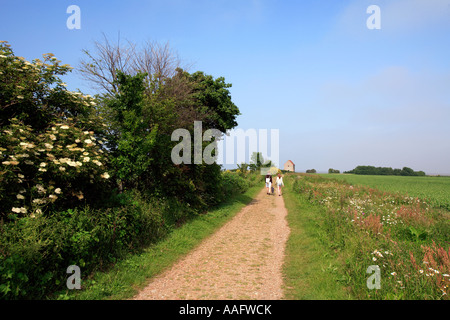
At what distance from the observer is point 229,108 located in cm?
2262

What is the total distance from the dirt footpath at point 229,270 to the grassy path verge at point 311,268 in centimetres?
30

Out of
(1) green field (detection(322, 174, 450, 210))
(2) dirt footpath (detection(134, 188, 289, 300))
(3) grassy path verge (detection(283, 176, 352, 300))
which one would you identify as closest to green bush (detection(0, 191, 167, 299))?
(2) dirt footpath (detection(134, 188, 289, 300))

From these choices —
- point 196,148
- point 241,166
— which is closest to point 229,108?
point 196,148

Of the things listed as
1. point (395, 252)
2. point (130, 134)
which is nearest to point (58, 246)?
point (130, 134)

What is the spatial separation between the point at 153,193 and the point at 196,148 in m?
3.73

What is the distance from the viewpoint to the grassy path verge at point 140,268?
5281mm

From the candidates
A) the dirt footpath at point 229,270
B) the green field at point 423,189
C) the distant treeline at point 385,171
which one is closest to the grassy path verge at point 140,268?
the dirt footpath at point 229,270

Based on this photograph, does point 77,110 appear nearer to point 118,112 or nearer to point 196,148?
point 118,112

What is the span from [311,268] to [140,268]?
4766 mm

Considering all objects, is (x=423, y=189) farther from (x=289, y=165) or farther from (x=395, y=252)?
(x=289, y=165)

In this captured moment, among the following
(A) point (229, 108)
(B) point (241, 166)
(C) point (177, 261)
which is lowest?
(C) point (177, 261)

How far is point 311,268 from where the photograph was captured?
673 cm

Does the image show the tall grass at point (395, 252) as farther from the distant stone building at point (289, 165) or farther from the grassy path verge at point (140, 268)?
the distant stone building at point (289, 165)
